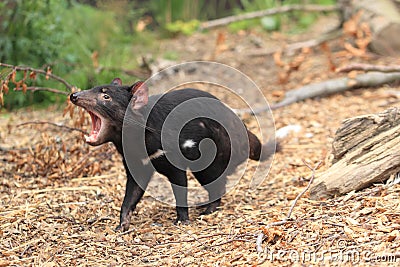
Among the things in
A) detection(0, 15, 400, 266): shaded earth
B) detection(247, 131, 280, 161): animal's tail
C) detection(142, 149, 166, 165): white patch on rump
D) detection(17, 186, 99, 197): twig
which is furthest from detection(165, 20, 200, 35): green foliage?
detection(142, 149, 166, 165): white patch on rump

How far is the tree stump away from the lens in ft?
11.7

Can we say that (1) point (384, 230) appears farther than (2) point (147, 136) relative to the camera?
No

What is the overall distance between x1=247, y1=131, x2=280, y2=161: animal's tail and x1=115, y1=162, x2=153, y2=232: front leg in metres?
0.83

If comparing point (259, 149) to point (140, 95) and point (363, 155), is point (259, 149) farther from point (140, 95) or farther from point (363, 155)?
point (140, 95)

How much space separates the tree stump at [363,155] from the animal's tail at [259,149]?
599mm

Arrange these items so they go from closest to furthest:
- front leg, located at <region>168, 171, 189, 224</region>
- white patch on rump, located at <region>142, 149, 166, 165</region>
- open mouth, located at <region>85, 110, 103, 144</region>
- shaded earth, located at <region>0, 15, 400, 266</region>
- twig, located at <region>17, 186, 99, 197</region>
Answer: shaded earth, located at <region>0, 15, 400, 266</region>, open mouth, located at <region>85, 110, 103, 144</region>, white patch on rump, located at <region>142, 149, 166, 165</region>, front leg, located at <region>168, 171, 189, 224</region>, twig, located at <region>17, 186, 99, 197</region>

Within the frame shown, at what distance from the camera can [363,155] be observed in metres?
3.70

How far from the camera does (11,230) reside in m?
3.58

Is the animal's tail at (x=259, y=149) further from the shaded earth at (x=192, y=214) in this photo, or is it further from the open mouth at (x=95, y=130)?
the open mouth at (x=95, y=130)

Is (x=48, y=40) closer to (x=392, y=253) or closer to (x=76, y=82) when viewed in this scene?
(x=76, y=82)

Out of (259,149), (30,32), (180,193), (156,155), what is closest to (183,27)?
(30,32)

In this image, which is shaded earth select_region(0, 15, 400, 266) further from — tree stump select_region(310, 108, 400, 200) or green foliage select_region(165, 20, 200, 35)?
green foliage select_region(165, 20, 200, 35)

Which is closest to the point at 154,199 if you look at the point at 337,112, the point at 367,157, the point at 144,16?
the point at 367,157

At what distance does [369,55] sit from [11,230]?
4.65m
